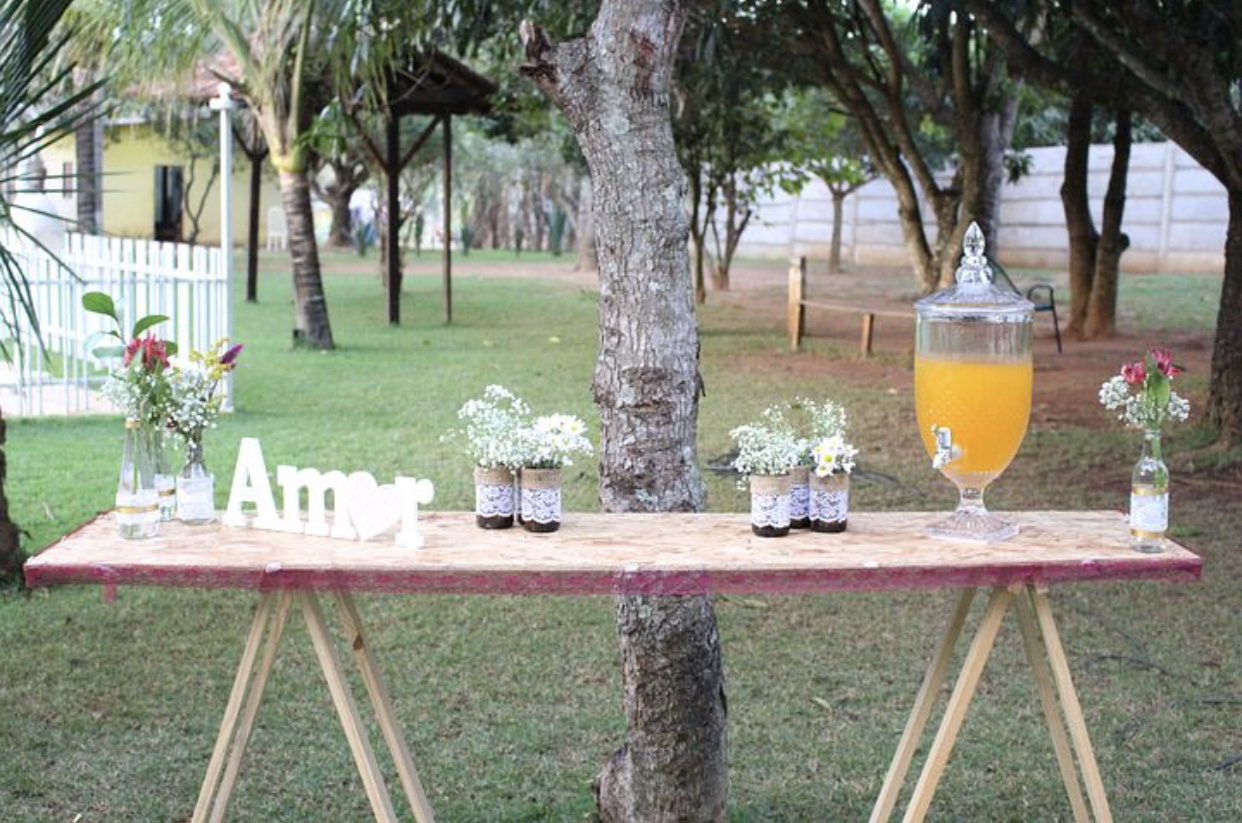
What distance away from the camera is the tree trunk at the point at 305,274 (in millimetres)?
14852

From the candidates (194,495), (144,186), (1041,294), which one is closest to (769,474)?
(194,495)

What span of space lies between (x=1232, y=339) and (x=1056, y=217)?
1801 centimetres

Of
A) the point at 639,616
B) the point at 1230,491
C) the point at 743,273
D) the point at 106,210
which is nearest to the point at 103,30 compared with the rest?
the point at 1230,491

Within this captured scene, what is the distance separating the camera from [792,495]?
11.6 feet

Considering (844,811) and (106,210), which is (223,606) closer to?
(844,811)

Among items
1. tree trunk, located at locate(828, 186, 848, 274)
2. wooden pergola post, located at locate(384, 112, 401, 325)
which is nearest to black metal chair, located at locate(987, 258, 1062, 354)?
tree trunk, located at locate(828, 186, 848, 274)

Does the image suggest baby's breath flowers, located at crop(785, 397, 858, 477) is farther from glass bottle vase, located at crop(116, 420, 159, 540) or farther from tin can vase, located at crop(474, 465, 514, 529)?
Result: glass bottle vase, located at crop(116, 420, 159, 540)

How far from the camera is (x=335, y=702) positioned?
346 cm

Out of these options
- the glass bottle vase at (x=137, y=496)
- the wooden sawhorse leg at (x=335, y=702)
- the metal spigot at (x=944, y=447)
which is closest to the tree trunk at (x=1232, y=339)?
the metal spigot at (x=944, y=447)

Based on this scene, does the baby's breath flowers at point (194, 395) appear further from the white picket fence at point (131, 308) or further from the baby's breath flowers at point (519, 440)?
the white picket fence at point (131, 308)

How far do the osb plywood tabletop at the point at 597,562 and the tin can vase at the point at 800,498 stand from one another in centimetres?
9

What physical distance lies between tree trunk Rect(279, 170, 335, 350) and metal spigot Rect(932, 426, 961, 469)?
1193 cm

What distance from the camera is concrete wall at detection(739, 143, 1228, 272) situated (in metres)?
24.5

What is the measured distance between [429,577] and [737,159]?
641 inches
